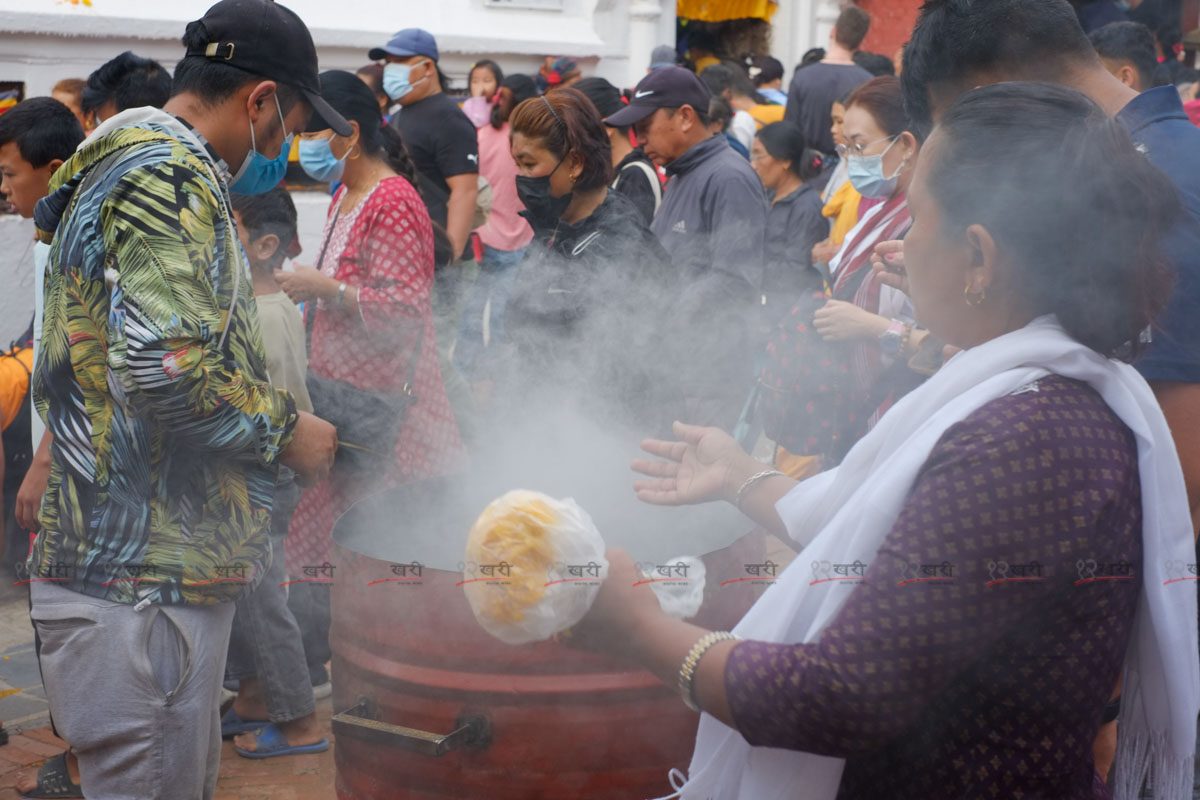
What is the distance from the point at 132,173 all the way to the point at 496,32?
7.75 metres

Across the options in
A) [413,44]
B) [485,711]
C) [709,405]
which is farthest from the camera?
[413,44]

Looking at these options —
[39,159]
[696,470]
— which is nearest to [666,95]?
[39,159]

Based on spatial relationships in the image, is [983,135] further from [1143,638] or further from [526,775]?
[526,775]

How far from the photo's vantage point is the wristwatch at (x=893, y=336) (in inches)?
131

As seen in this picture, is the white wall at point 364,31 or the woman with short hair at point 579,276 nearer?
the woman with short hair at point 579,276

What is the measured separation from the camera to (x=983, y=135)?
4.51 feet

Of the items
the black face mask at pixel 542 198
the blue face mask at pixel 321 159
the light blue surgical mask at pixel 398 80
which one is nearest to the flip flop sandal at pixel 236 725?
the blue face mask at pixel 321 159

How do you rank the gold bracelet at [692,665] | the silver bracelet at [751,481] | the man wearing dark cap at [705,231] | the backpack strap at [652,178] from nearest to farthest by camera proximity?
1. the gold bracelet at [692,665]
2. the silver bracelet at [751,481]
3. the man wearing dark cap at [705,231]
4. the backpack strap at [652,178]

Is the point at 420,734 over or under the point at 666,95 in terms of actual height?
under

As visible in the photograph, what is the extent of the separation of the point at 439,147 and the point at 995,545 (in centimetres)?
501

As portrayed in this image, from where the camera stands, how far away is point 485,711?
2.14 metres

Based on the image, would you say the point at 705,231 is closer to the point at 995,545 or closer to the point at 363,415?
the point at 363,415

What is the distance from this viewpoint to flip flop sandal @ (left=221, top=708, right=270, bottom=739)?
3802mm

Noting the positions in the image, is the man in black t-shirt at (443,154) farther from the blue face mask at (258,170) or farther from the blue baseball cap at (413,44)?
the blue face mask at (258,170)
